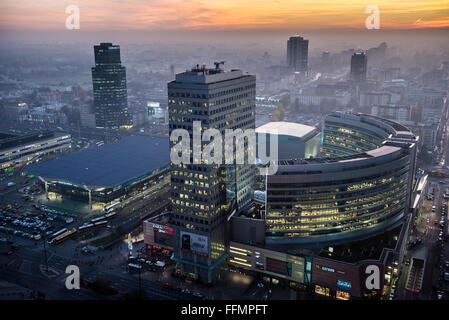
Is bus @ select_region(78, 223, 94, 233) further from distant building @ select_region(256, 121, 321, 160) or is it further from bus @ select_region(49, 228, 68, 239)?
distant building @ select_region(256, 121, 321, 160)

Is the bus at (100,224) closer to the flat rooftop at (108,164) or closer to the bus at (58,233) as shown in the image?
the bus at (58,233)

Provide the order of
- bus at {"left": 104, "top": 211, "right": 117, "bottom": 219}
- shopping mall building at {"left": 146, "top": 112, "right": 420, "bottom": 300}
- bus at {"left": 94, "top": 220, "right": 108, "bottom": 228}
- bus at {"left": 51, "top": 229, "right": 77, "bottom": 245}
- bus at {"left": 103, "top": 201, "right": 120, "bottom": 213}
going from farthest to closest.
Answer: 1. bus at {"left": 103, "top": 201, "right": 120, "bottom": 213}
2. bus at {"left": 104, "top": 211, "right": 117, "bottom": 219}
3. bus at {"left": 94, "top": 220, "right": 108, "bottom": 228}
4. bus at {"left": 51, "top": 229, "right": 77, "bottom": 245}
5. shopping mall building at {"left": 146, "top": 112, "right": 420, "bottom": 300}

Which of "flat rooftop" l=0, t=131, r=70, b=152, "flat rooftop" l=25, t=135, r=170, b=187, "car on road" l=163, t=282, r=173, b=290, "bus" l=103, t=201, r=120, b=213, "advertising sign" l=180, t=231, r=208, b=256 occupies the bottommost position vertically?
"car on road" l=163, t=282, r=173, b=290

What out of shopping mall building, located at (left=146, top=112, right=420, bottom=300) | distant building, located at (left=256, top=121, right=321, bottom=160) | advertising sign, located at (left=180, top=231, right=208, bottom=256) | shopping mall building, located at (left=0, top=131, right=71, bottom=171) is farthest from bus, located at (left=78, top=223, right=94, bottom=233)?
distant building, located at (left=256, top=121, right=321, bottom=160)

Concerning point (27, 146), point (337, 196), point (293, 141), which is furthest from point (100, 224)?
point (27, 146)

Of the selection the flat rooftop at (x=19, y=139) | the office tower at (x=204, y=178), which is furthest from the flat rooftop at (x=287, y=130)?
the flat rooftop at (x=19, y=139)

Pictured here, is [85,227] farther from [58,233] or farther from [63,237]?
[58,233]
